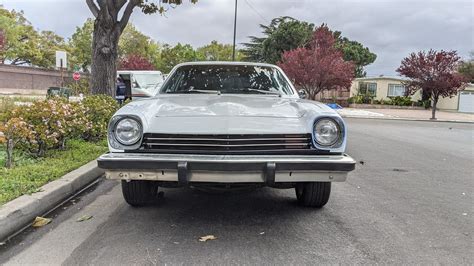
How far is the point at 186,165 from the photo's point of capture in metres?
3.30

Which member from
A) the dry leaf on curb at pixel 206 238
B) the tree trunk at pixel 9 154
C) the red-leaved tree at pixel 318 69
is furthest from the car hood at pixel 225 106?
the red-leaved tree at pixel 318 69

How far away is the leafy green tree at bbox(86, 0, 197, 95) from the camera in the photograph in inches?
359

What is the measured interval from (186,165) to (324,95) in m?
39.1

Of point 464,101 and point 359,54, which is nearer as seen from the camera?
point 464,101

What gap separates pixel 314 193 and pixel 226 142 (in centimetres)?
130

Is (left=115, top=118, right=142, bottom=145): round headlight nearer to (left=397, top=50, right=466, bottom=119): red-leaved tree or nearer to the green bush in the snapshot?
the green bush

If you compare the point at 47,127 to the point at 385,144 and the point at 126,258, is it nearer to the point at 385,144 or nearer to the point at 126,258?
the point at 126,258

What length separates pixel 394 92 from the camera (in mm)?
42594

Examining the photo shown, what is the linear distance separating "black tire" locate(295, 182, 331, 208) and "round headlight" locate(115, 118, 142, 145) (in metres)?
1.64

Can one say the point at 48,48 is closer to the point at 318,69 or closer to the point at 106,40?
the point at 318,69

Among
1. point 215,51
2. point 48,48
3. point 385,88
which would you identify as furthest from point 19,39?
point 385,88

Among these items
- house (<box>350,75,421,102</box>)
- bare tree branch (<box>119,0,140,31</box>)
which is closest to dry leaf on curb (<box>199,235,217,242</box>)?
bare tree branch (<box>119,0,140,31</box>)

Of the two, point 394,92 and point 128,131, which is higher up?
point 394,92

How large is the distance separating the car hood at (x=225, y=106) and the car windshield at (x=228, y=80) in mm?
514
